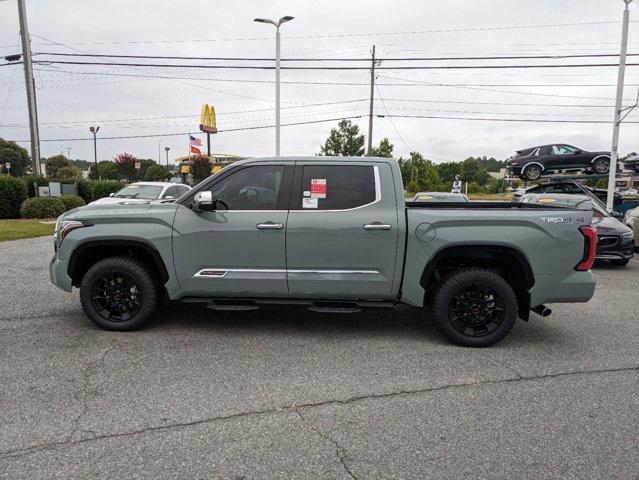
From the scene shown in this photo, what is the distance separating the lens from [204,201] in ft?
14.9

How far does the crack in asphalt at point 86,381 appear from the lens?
3.07 meters

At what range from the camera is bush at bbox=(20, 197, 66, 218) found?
17.6 meters

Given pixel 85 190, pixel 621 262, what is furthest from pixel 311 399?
pixel 85 190

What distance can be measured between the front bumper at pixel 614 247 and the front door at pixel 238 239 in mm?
7650

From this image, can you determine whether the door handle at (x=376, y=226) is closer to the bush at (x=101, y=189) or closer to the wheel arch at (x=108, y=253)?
the wheel arch at (x=108, y=253)

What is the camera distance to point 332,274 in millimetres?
4645

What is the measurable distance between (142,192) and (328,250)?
37.1 feet

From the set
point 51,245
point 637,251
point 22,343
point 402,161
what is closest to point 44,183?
point 51,245

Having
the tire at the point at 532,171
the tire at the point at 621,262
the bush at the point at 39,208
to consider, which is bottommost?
the tire at the point at 621,262

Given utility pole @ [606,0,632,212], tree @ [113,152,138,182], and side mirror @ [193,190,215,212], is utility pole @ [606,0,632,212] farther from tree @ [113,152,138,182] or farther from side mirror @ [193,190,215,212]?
tree @ [113,152,138,182]

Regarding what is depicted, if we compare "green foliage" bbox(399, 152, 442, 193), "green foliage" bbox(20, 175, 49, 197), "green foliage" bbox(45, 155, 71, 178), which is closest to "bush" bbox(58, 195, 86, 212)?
"green foliage" bbox(20, 175, 49, 197)

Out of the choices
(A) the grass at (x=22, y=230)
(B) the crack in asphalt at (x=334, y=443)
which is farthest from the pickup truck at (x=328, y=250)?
(A) the grass at (x=22, y=230)

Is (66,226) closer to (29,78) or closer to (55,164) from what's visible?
(29,78)

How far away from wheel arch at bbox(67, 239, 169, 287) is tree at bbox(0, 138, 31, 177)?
330 feet
